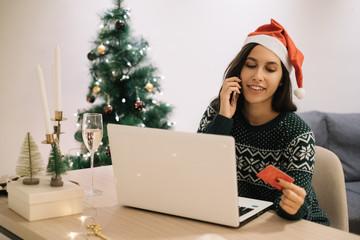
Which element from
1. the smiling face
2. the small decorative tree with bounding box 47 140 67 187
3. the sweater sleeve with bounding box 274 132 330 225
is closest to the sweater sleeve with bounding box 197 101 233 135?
the smiling face

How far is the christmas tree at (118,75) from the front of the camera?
306cm

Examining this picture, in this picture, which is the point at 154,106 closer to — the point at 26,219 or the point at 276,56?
the point at 276,56

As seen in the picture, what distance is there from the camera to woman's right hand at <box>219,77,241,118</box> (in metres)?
1.81

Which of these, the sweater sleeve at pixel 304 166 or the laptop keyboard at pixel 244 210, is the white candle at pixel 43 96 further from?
the sweater sleeve at pixel 304 166

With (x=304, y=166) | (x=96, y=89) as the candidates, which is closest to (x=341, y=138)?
(x=96, y=89)

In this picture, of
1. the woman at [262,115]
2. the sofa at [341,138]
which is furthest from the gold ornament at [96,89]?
the sofa at [341,138]

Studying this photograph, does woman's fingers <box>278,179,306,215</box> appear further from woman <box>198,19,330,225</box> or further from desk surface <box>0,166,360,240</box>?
woman <box>198,19,330,225</box>

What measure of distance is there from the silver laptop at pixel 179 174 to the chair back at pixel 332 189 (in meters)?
0.54

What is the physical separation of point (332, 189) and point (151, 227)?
2.90 feet

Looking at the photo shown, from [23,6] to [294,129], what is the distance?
219cm

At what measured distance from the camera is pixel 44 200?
118 centimetres

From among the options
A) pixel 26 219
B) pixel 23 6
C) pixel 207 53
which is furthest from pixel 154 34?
pixel 26 219

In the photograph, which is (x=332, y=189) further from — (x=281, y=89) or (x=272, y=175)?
(x=272, y=175)

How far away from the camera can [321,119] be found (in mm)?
3633
